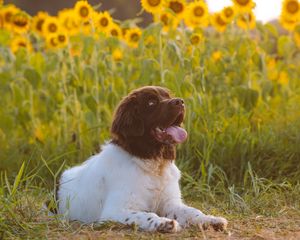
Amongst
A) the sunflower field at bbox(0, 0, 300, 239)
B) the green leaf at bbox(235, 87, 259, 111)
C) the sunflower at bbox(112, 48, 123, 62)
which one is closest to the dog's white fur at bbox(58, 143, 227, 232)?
the sunflower field at bbox(0, 0, 300, 239)

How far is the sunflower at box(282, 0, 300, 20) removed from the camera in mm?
6895

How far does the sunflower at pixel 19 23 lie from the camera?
724cm

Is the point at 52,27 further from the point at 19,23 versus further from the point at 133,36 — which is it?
the point at 133,36

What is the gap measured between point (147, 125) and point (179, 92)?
1463 mm

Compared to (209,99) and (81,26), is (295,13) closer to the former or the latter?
(209,99)

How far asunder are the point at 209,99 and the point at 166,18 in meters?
0.86

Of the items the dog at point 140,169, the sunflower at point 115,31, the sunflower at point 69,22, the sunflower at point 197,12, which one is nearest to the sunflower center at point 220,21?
the sunflower at point 197,12

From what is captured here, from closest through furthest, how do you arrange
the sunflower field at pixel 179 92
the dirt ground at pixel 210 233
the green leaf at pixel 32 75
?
1. the dirt ground at pixel 210 233
2. the sunflower field at pixel 179 92
3. the green leaf at pixel 32 75

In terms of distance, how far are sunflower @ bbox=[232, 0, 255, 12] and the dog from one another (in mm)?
2245

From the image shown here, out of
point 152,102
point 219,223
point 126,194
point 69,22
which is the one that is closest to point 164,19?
point 69,22

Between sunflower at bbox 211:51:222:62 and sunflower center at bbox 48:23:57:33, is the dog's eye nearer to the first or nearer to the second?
sunflower at bbox 211:51:222:62

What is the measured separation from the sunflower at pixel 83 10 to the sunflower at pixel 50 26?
0.63m

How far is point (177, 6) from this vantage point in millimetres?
6441

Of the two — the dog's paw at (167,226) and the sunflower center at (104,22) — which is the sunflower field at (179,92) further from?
the dog's paw at (167,226)
